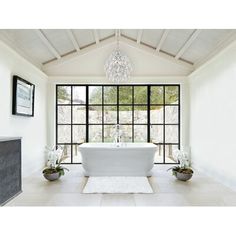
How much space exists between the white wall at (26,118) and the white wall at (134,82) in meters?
0.16

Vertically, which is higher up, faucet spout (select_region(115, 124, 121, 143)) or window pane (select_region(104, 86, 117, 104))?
window pane (select_region(104, 86, 117, 104))

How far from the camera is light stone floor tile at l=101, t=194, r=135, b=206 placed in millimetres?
2930

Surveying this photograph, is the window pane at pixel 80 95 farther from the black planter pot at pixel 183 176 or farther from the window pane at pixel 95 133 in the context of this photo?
the black planter pot at pixel 183 176

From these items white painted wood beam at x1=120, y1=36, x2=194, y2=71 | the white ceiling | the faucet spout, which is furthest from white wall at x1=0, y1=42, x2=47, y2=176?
white painted wood beam at x1=120, y1=36, x2=194, y2=71

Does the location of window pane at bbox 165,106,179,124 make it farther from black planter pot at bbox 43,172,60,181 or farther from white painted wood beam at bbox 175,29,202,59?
black planter pot at bbox 43,172,60,181

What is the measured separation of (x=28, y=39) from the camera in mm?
4121

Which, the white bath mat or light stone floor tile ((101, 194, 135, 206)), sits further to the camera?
the white bath mat

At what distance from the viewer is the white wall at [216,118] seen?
11.6 feet

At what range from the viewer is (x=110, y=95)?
5.79m

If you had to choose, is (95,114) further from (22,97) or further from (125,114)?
(22,97)

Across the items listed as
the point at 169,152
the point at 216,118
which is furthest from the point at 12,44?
the point at 169,152

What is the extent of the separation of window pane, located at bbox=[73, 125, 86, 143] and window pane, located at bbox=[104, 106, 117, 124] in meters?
0.62

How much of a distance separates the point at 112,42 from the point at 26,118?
2789mm
